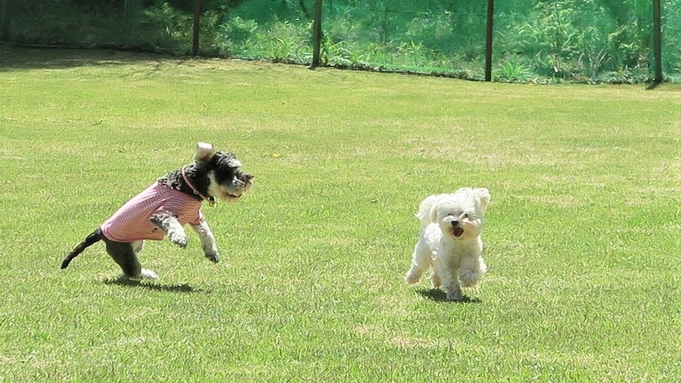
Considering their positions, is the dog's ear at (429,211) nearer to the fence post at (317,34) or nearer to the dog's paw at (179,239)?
the dog's paw at (179,239)

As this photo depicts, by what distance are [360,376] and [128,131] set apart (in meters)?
12.0

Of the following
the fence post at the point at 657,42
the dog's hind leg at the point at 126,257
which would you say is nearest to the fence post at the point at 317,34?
the fence post at the point at 657,42

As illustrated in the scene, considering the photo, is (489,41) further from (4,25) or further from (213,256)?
(213,256)

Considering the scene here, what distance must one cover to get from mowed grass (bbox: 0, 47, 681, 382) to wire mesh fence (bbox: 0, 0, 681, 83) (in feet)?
15.9

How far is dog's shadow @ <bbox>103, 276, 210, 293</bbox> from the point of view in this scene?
723 centimetres

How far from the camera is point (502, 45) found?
26.4 m

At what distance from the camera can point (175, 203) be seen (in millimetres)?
7570

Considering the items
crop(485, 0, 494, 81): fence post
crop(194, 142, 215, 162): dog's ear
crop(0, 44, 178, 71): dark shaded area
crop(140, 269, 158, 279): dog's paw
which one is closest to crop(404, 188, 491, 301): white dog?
crop(194, 142, 215, 162): dog's ear

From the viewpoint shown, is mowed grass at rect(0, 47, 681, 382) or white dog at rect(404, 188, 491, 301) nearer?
mowed grass at rect(0, 47, 681, 382)

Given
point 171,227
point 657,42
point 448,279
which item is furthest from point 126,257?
point 657,42

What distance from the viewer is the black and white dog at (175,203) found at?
7547mm

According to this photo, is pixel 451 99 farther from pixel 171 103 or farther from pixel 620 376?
pixel 620 376

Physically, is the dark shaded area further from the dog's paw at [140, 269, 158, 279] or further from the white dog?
the white dog

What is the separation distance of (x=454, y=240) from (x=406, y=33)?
20470 millimetres
